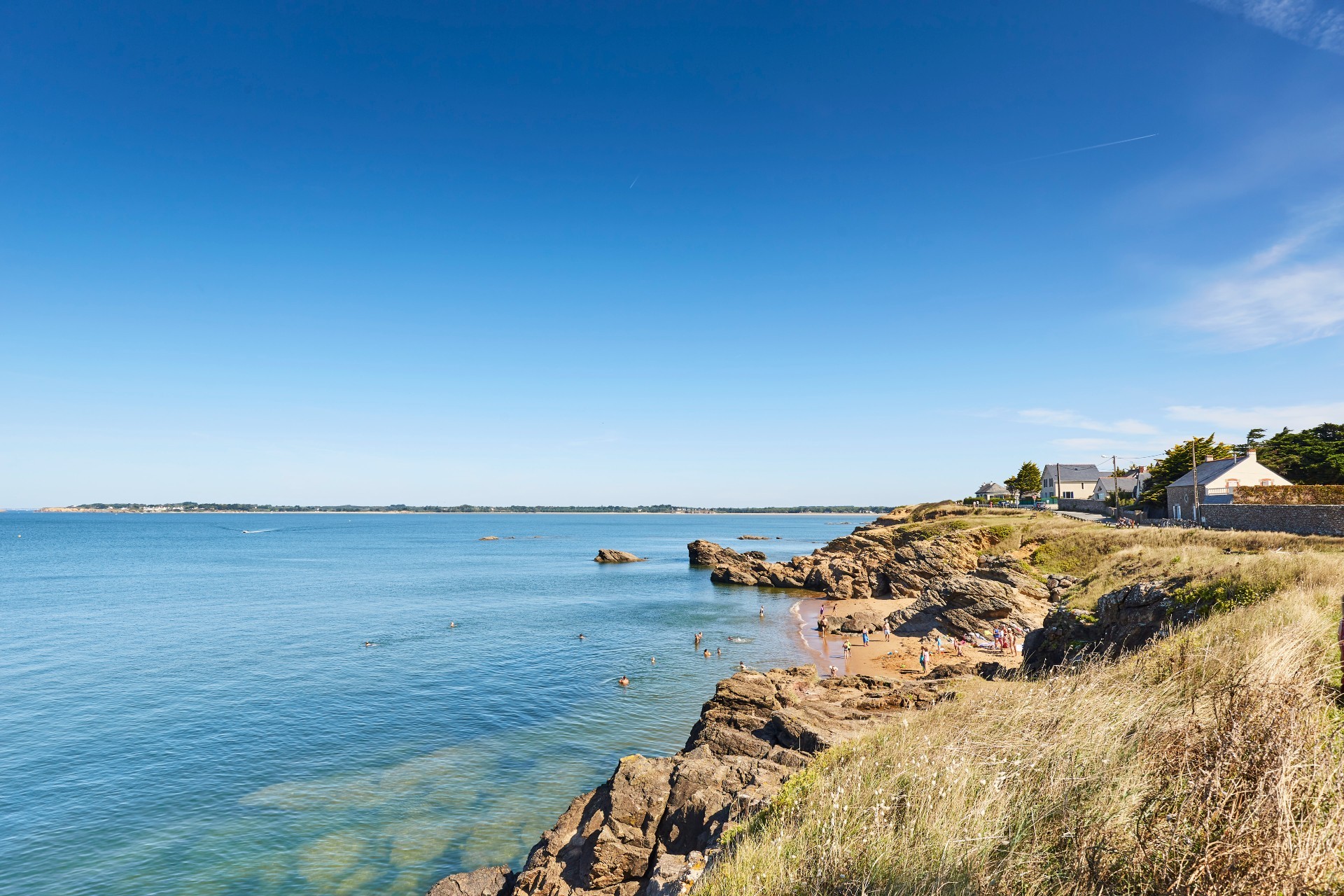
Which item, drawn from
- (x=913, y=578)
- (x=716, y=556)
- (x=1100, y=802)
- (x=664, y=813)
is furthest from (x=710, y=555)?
(x=1100, y=802)

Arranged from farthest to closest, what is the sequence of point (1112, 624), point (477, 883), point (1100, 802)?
point (1112, 624) → point (477, 883) → point (1100, 802)

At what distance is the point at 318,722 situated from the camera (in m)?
27.2

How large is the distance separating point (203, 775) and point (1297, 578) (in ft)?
108

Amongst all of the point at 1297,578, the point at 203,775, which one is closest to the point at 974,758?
the point at 1297,578

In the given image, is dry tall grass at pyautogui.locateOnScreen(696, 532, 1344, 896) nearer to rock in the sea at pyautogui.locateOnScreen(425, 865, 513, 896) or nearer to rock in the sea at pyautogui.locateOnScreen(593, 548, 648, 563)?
rock in the sea at pyautogui.locateOnScreen(425, 865, 513, 896)

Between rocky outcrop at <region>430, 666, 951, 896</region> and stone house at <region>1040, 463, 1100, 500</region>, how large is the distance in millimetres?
107910

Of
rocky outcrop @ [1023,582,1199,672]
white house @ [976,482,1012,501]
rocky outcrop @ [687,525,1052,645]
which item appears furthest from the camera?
white house @ [976,482,1012,501]

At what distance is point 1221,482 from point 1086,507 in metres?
23.8

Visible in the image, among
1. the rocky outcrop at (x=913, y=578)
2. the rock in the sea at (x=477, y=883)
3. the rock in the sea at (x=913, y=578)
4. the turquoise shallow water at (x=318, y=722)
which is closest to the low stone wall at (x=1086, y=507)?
the rock in the sea at (x=913, y=578)

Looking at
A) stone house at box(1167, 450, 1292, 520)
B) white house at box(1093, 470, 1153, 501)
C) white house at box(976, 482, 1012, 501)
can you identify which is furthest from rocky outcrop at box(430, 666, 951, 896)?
white house at box(976, 482, 1012, 501)

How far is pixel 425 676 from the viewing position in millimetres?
34656

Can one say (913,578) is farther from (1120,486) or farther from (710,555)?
(1120,486)

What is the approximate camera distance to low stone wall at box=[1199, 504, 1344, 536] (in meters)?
30.2

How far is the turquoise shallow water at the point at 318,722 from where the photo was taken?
17281mm
